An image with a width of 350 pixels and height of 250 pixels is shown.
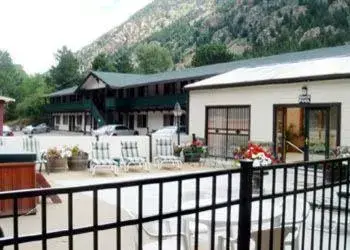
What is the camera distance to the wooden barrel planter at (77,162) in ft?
49.5

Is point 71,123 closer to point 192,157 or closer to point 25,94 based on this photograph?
point 25,94

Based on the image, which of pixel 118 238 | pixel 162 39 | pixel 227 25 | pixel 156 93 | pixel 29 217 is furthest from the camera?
pixel 162 39

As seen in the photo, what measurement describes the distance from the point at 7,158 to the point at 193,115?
12.0m

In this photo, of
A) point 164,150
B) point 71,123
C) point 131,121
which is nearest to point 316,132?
point 164,150

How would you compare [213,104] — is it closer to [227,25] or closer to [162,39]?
[227,25]

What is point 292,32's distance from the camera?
78.5m

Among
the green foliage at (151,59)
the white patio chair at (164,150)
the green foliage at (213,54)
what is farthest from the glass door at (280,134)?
the green foliage at (151,59)

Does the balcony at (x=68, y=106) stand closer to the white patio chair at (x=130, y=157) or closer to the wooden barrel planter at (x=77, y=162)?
the white patio chair at (x=130, y=157)

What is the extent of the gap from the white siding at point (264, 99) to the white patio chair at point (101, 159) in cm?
496

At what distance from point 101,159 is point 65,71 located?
5252cm

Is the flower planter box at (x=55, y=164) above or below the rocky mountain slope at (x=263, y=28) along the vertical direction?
below

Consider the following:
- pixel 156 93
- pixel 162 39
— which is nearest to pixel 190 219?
pixel 156 93

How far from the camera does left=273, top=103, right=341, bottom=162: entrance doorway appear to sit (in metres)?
13.6

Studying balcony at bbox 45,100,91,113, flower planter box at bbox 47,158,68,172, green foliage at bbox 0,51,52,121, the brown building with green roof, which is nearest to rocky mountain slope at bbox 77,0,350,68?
balcony at bbox 45,100,91,113
